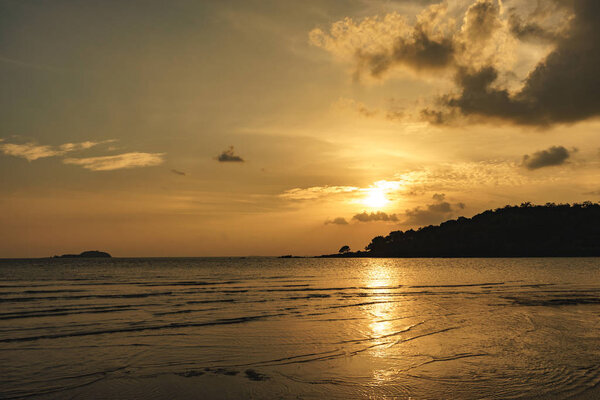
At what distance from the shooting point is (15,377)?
13523mm

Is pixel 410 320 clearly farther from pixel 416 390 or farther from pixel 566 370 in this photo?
pixel 416 390

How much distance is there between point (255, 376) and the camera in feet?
44.4

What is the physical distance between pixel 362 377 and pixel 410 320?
1226 cm

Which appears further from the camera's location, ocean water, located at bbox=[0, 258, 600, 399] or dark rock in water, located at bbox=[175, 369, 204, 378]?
dark rock in water, located at bbox=[175, 369, 204, 378]

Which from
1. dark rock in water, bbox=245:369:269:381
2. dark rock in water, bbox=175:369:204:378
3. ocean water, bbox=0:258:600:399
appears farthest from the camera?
dark rock in water, bbox=175:369:204:378

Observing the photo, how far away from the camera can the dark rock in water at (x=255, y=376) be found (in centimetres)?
1320

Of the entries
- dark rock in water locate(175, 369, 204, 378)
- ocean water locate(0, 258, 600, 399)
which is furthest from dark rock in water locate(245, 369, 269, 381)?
dark rock in water locate(175, 369, 204, 378)

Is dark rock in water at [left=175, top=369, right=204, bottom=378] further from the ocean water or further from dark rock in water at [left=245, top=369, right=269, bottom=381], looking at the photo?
dark rock in water at [left=245, top=369, right=269, bottom=381]

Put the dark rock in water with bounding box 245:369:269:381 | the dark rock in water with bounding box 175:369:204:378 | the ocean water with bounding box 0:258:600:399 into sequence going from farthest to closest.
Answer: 1. the dark rock in water with bounding box 175:369:204:378
2. the dark rock in water with bounding box 245:369:269:381
3. the ocean water with bounding box 0:258:600:399

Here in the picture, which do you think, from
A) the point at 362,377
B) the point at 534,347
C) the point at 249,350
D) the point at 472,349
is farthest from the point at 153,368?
the point at 534,347

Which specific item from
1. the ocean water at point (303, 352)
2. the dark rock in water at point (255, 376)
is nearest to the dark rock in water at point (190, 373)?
the ocean water at point (303, 352)

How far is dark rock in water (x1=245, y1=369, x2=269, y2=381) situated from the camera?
43.3 feet

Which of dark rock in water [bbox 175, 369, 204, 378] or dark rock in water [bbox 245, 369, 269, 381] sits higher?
dark rock in water [bbox 175, 369, 204, 378]

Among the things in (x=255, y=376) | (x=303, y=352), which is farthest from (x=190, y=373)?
(x=303, y=352)
